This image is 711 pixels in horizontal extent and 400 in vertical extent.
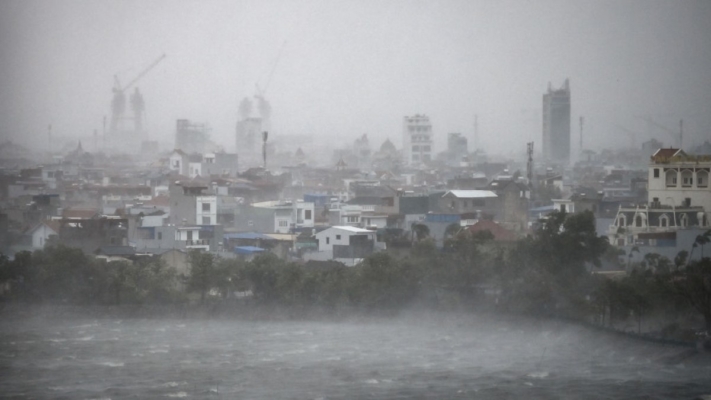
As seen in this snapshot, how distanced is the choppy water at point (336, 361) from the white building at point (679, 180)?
344cm

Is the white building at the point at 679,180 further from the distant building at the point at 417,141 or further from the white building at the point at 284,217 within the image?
the distant building at the point at 417,141

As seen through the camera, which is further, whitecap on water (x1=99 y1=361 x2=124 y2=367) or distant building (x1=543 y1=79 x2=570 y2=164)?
distant building (x1=543 y1=79 x2=570 y2=164)

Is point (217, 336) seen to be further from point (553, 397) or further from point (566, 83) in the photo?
point (566, 83)

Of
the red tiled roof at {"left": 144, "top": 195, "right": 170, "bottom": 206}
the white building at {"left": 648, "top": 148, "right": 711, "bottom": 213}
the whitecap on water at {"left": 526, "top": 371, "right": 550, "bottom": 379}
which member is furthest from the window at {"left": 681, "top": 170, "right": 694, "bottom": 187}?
the red tiled roof at {"left": 144, "top": 195, "right": 170, "bottom": 206}

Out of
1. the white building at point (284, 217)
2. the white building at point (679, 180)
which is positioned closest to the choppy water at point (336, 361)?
the white building at point (679, 180)

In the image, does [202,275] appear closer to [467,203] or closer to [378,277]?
[378,277]

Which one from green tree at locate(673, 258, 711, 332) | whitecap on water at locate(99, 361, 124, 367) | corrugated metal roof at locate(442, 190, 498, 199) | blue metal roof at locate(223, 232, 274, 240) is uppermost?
corrugated metal roof at locate(442, 190, 498, 199)

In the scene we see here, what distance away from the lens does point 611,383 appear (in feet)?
28.3

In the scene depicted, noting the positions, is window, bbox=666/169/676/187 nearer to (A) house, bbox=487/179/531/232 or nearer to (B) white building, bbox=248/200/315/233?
(A) house, bbox=487/179/531/232

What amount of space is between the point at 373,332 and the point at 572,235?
2.20 m

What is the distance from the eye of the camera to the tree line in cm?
1101

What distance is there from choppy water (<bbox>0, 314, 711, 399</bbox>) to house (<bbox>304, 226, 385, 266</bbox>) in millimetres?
1952

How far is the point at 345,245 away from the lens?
13180 millimetres

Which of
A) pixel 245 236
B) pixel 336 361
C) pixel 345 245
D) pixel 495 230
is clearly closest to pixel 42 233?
pixel 245 236
